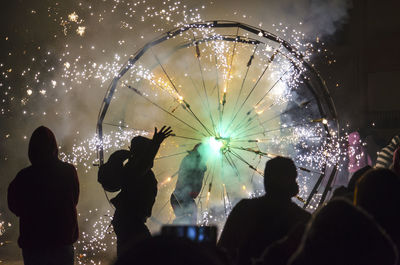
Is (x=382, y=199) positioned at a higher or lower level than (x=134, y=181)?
lower

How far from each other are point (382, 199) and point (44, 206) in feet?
10.2

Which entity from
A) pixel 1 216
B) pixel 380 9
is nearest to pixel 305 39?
pixel 380 9

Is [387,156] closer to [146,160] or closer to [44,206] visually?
[146,160]

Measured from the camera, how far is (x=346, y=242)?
1911mm

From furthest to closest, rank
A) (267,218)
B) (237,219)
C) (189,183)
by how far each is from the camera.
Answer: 1. (189,183)
2. (237,219)
3. (267,218)

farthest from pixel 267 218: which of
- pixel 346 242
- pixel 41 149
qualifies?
pixel 41 149

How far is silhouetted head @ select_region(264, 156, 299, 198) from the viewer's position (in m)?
3.27

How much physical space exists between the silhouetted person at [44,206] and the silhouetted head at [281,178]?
7.05ft

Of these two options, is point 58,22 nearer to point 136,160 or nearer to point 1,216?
point 1,216

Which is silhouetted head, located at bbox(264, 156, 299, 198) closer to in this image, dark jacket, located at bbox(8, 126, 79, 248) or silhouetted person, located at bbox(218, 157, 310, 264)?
silhouetted person, located at bbox(218, 157, 310, 264)

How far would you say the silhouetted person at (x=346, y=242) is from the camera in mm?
1915

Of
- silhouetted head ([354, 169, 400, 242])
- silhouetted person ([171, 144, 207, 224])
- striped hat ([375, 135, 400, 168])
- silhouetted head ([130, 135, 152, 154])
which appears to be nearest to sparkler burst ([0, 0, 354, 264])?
silhouetted person ([171, 144, 207, 224])

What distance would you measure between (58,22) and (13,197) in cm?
581

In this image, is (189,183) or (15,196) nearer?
(15,196)
